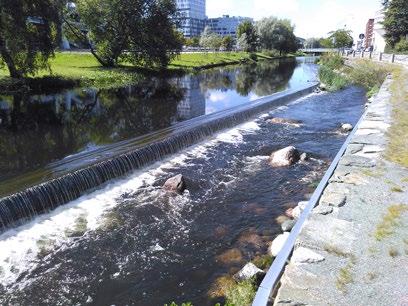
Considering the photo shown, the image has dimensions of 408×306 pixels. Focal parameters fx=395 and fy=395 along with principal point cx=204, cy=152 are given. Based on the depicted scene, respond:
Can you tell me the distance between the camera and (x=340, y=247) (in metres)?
5.45

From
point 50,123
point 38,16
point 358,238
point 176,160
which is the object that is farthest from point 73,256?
point 38,16

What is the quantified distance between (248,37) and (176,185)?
88.4 metres

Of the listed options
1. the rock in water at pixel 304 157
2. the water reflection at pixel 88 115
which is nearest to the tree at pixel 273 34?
the water reflection at pixel 88 115

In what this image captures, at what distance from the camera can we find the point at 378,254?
5.29 meters

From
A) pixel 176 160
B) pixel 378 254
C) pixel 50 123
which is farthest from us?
pixel 50 123

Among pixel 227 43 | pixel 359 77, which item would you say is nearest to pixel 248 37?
pixel 227 43

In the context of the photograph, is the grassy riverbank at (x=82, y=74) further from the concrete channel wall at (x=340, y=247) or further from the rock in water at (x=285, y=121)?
the concrete channel wall at (x=340, y=247)

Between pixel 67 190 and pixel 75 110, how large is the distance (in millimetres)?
11999

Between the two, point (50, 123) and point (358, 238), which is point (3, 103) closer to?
point (50, 123)

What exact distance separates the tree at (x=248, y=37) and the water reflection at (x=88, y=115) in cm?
6122

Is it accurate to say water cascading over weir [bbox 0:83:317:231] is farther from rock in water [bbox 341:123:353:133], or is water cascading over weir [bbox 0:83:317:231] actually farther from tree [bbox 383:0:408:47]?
tree [bbox 383:0:408:47]

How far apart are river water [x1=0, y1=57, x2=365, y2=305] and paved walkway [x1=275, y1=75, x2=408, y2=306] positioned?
89.8 inches

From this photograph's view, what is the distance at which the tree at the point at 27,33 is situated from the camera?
78.9ft

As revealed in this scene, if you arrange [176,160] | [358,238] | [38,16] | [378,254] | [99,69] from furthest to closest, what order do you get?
[99,69]
[38,16]
[176,160]
[358,238]
[378,254]
